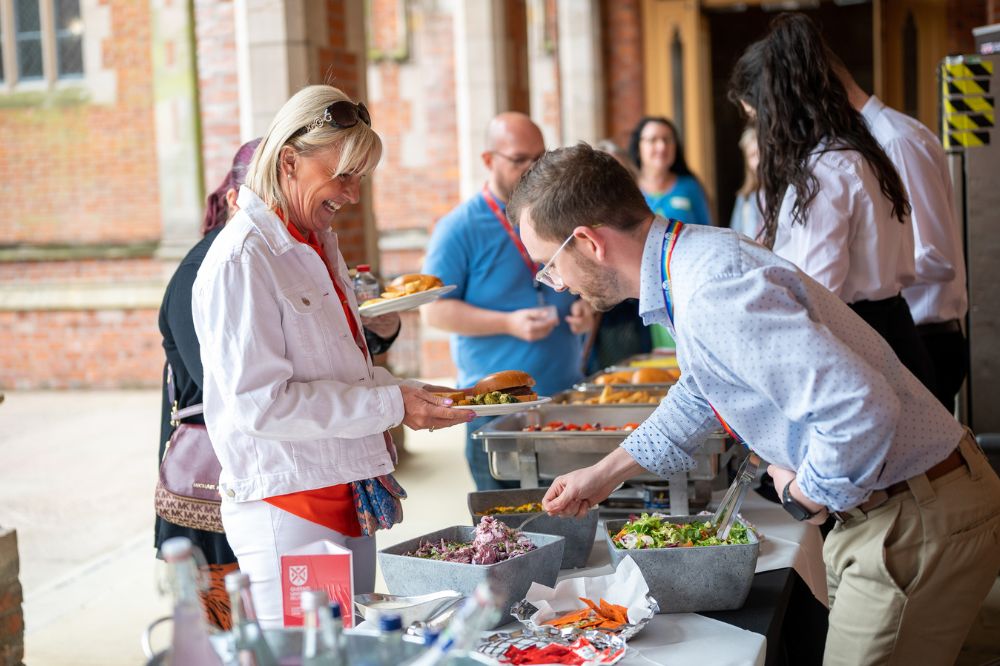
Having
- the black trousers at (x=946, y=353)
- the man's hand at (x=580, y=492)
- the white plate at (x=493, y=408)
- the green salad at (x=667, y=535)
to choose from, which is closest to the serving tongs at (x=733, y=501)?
the green salad at (x=667, y=535)

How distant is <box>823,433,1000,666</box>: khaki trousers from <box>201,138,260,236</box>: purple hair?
1.57 meters

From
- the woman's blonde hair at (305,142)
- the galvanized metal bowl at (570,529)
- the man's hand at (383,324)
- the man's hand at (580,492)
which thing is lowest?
the galvanized metal bowl at (570,529)

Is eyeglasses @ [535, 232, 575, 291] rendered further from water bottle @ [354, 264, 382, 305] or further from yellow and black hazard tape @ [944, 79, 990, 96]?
yellow and black hazard tape @ [944, 79, 990, 96]

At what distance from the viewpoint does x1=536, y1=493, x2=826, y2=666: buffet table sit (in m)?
1.93

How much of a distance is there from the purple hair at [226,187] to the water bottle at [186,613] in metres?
1.51

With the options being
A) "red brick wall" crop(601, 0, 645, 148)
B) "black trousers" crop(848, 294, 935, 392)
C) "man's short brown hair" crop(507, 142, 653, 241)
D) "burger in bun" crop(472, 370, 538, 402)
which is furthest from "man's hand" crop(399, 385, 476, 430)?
"red brick wall" crop(601, 0, 645, 148)

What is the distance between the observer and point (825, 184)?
9.37 ft

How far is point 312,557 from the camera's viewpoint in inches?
68.1

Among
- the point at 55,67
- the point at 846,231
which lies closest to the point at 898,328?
the point at 846,231

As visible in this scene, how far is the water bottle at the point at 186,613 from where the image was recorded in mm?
1191

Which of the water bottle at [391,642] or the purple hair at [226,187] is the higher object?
the purple hair at [226,187]

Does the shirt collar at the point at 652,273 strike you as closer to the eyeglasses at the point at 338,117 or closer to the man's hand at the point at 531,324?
the eyeglasses at the point at 338,117

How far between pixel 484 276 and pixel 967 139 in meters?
2.59

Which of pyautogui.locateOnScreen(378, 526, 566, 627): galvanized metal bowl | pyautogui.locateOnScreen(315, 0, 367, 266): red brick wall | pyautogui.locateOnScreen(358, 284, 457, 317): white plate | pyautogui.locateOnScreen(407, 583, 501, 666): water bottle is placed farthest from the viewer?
pyautogui.locateOnScreen(315, 0, 367, 266): red brick wall
